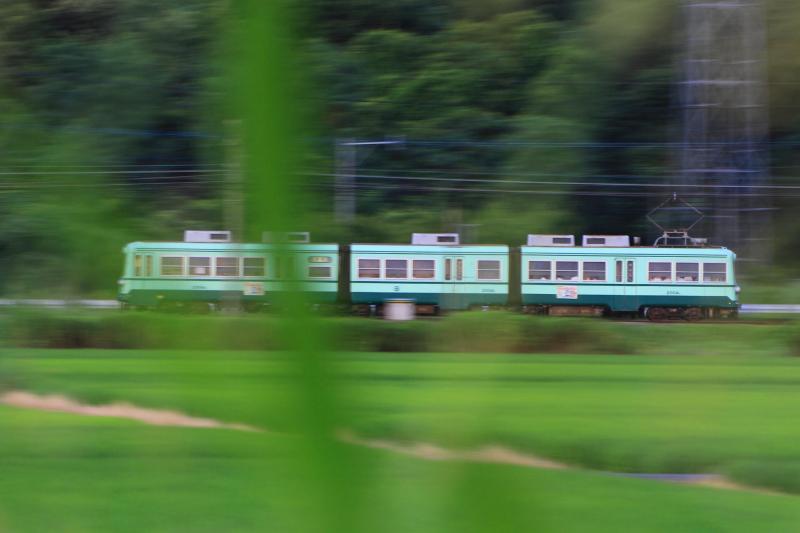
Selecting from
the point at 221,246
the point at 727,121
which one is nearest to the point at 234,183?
the point at 221,246

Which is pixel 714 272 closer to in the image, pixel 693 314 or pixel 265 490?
pixel 693 314

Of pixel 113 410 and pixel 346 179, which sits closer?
pixel 346 179

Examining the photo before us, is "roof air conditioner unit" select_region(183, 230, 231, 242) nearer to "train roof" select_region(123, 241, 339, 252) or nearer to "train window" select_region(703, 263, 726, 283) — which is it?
"train roof" select_region(123, 241, 339, 252)

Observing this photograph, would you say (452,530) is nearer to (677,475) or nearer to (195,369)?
(195,369)

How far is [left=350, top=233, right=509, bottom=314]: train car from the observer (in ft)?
0.74

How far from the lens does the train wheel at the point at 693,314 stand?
0.24 m

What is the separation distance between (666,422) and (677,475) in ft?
0.98

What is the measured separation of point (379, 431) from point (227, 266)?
0.18 feet

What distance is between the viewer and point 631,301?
29 cm

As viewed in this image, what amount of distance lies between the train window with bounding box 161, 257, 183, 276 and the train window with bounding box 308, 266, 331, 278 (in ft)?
0.16

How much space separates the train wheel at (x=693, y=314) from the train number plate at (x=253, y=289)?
0.13m

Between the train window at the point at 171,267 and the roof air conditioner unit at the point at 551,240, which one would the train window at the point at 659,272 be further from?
the train window at the point at 171,267

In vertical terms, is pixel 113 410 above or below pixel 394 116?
below

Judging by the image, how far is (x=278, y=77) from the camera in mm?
153
